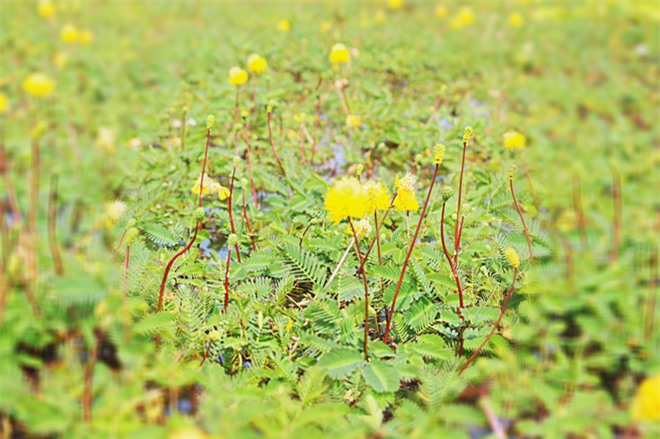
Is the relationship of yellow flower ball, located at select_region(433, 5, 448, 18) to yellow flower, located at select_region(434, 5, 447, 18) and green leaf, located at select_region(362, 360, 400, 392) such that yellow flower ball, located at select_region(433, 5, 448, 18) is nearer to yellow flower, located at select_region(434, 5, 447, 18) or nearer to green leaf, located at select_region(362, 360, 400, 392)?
yellow flower, located at select_region(434, 5, 447, 18)

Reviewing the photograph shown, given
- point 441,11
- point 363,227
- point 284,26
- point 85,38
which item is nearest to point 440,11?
point 441,11

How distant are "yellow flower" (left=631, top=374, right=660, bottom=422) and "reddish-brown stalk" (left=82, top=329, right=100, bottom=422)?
0.71 meters

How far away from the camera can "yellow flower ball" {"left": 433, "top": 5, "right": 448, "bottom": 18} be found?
4750mm

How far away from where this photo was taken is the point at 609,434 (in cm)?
81

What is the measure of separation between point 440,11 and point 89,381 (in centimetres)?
446

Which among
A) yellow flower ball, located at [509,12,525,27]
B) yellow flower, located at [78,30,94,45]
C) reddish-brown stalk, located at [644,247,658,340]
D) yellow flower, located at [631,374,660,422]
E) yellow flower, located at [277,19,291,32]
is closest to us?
yellow flower, located at [631,374,660,422]

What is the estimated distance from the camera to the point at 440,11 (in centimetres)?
474

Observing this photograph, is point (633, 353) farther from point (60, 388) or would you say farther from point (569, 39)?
point (569, 39)

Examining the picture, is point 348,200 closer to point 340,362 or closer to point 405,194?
point 405,194

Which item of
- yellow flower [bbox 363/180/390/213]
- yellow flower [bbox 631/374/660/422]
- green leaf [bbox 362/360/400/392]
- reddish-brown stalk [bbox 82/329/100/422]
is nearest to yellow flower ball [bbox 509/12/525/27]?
yellow flower [bbox 363/180/390/213]

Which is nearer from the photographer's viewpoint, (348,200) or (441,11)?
(348,200)

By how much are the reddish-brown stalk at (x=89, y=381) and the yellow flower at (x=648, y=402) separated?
2.33ft

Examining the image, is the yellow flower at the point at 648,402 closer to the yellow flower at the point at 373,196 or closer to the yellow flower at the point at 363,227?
the yellow flower at the point at 373,196

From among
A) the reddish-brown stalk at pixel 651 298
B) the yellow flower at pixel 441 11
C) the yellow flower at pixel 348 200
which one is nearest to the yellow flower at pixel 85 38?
the yellow flower at pixel 441 11
